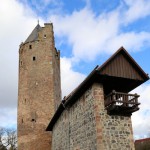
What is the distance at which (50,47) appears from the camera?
27.8 meters

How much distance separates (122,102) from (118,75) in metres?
1.39

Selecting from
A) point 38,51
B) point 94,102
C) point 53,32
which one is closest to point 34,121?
point 38,51

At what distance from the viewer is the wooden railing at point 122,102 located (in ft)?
45.4

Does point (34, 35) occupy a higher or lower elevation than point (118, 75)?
higher

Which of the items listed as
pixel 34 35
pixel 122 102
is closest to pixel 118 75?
pixel 122 102

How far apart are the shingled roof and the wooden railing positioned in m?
0.88

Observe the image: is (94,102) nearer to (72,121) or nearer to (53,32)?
(72,121)

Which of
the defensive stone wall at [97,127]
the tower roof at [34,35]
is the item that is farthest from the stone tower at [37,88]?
the defensive stone wall at [97,127]

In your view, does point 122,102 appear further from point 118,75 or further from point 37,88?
point 37,88

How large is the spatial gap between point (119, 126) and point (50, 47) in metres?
15.1

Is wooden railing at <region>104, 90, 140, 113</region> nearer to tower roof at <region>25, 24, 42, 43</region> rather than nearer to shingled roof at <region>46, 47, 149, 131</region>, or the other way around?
shingled roof at <region>46, 47, 149, 131</region>

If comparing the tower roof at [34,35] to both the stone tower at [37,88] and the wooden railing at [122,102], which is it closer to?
the stone tower at [37,88]

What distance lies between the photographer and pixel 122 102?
45.6 feet

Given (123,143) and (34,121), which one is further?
(34,121)
